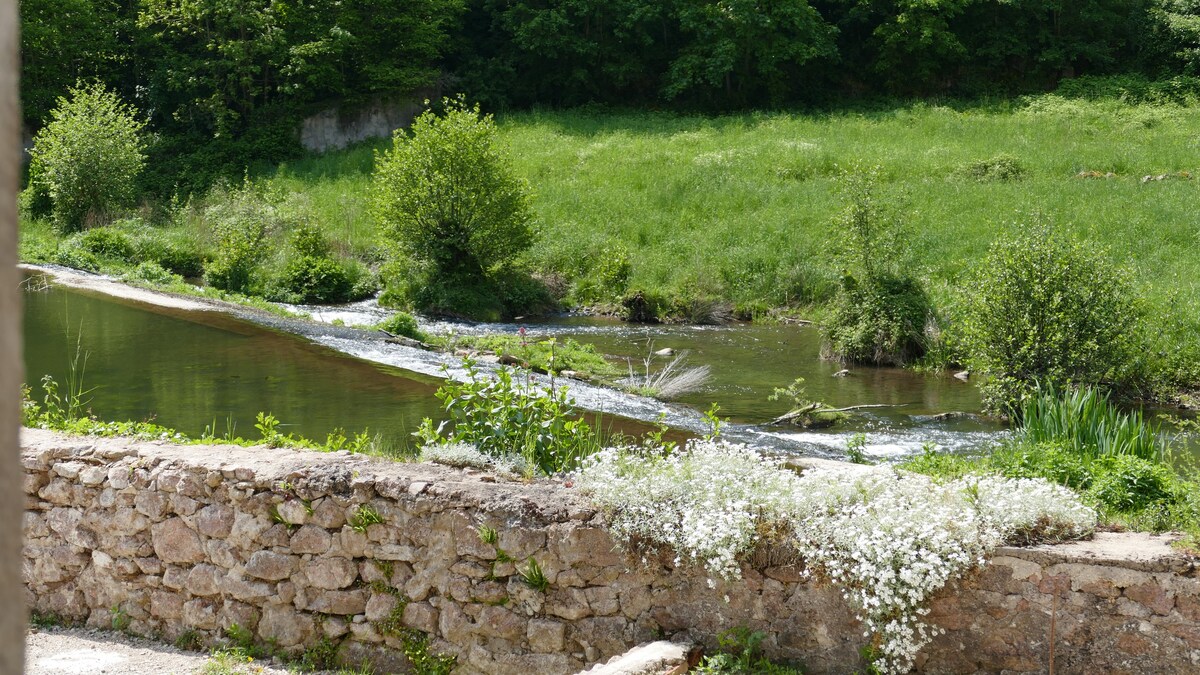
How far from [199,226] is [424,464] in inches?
872

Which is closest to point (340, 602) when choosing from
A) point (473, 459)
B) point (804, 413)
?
point (473, 459)

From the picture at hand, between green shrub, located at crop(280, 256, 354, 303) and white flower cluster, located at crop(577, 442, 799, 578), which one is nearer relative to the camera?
white flower cluster, located at crop(577, 442, 799, 578)

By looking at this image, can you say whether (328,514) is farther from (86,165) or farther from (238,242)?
(86,165)

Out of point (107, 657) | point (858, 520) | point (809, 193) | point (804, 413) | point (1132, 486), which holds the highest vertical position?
point (809, 193)

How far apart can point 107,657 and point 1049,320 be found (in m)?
11.3

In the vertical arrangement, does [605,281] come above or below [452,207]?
below

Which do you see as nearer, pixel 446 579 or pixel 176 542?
pixel 446 579

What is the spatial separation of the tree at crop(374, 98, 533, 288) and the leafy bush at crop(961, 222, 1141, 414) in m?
11.1

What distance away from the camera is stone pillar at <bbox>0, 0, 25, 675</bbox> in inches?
50.0

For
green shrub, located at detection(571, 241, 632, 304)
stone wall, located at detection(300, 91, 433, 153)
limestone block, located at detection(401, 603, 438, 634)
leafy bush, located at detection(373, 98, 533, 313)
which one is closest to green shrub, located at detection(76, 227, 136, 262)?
leafy bush, located at detection(373, 98, 533, 313)

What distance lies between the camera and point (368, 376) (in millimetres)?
14742

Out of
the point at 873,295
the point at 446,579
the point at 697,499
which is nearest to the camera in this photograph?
the point at 697,499

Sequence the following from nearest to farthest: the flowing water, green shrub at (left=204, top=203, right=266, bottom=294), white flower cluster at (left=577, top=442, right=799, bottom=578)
A: white flower cluster at (left=577, top=442, right=799, bottom=578), the flowing water, green shrub at (left=204, top=203, right=266, bottom=294)

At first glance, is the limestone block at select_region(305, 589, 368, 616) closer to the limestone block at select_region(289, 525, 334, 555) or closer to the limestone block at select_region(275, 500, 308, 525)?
the limestone block at select_region(289, 525, 334, 555)
